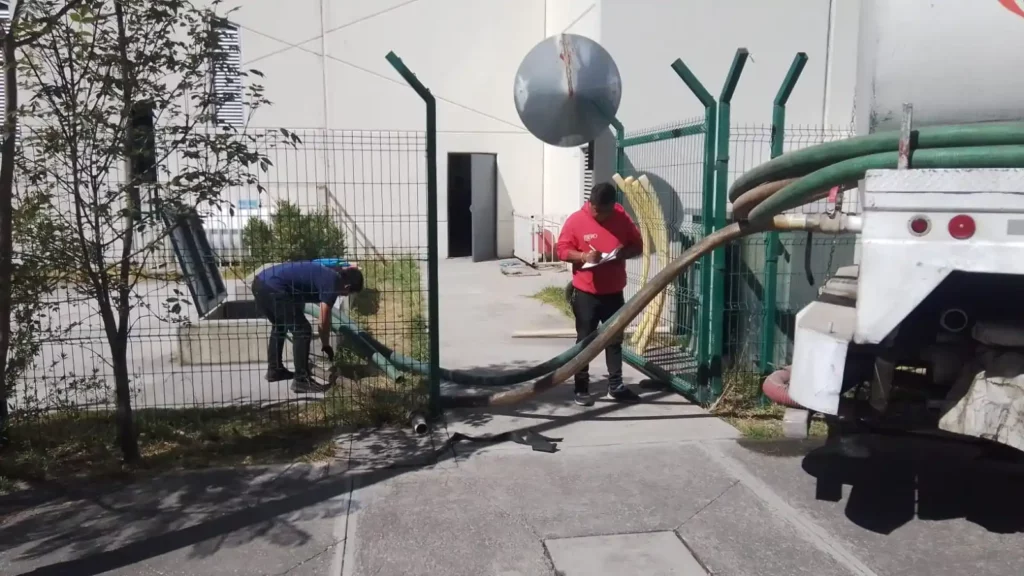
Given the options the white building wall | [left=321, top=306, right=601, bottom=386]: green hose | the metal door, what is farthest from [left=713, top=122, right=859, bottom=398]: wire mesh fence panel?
the metal door

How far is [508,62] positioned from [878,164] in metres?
14.2

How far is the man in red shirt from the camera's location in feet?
19.1

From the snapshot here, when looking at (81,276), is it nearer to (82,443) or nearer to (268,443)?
(82,443)

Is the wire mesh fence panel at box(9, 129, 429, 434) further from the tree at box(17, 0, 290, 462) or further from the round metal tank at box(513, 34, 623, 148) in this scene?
the round metal tank at box(513, 34, 623, 148)

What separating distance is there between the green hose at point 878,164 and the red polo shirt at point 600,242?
1.93 meters

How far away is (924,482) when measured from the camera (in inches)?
176

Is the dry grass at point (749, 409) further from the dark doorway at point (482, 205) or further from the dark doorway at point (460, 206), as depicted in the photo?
the dark doorway at point (460, 206)

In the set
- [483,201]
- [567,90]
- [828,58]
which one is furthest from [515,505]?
[483,201]

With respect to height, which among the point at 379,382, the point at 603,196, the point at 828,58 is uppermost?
the point at 828,58

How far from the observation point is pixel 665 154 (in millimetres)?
8188

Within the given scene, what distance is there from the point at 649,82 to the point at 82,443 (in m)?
10.2

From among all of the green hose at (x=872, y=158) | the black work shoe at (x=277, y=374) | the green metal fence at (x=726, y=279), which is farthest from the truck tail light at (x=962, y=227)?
the black work shoe at (x=277, y=374)

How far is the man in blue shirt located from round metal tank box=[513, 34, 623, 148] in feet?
6.32

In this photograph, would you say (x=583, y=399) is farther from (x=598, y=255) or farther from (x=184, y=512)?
Result: (x=184, y=512)
